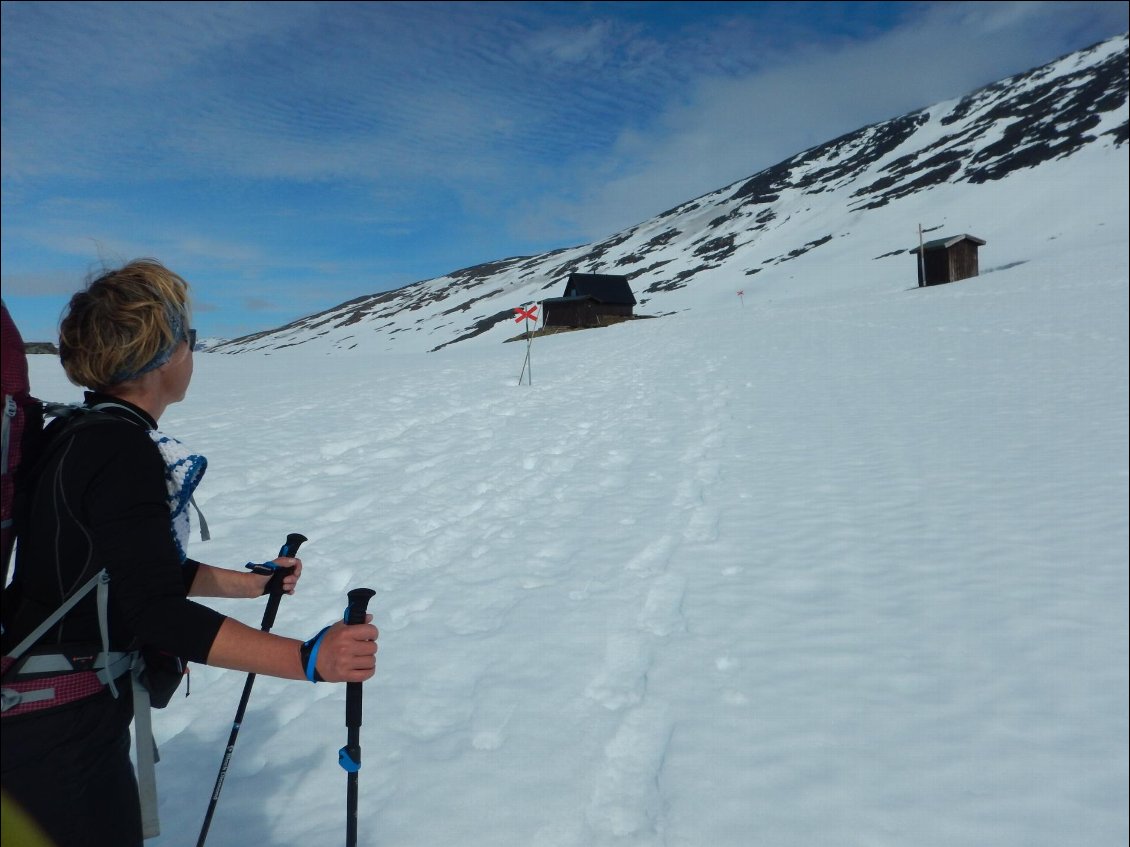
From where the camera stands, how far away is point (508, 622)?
4613 mm

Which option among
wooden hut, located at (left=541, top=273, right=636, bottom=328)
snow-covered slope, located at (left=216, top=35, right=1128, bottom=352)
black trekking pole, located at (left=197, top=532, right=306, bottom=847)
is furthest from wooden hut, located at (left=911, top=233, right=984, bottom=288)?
black trekking pole, located at (left=197, top=532, right=306, bottom=847)

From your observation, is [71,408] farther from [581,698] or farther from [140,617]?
[581,698]

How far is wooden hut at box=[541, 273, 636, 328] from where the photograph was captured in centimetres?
6394

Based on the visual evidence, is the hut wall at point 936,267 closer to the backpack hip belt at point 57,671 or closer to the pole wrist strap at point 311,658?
the pole wrist strap at point 311,658

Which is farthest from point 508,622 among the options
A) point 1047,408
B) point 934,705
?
point 1047,408

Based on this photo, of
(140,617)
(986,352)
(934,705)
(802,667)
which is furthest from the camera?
(986,352)

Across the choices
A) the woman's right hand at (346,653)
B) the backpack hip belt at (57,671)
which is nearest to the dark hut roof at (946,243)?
the woman's right hand at (346,653)

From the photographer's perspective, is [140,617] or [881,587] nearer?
[140,617]

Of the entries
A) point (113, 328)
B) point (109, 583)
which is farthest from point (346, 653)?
point (113, 328)

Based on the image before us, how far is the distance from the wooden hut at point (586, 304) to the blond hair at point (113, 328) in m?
61.2

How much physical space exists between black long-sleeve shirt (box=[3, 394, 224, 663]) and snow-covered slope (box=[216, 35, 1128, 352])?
50203 mm

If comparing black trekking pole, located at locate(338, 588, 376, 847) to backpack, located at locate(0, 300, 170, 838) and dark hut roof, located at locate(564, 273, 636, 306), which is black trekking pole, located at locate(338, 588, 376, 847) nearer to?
backpack, located at locate(0, 300, 170, 838)

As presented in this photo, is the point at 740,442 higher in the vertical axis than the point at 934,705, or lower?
higher

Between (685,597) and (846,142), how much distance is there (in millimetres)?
161922
